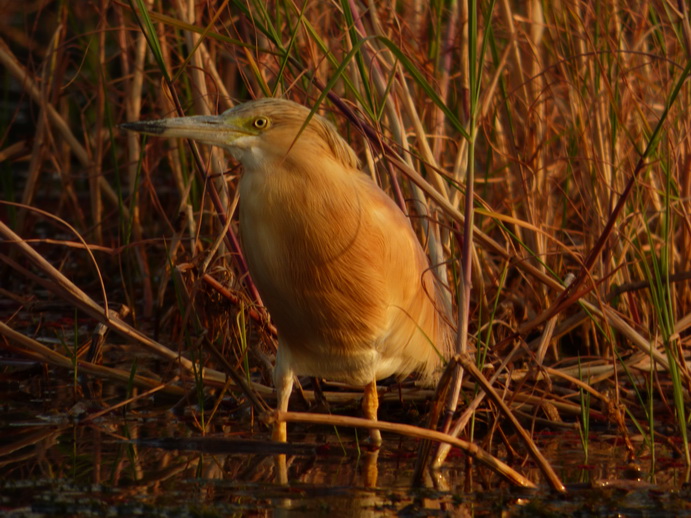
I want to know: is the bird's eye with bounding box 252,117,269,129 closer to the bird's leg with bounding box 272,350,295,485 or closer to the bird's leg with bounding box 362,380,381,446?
the bird's leg with bounding box 272,350,295,485

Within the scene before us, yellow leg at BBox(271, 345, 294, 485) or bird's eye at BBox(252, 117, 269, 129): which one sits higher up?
bird's eye at BBox(252, 117, 269, 129)

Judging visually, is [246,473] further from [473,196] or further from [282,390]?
[473,196]

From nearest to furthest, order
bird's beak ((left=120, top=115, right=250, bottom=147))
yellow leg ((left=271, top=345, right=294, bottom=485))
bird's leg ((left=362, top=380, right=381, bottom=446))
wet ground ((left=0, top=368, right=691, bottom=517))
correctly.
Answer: wet ground ((left=0, top=368, right=691, bottom=517)), bird's beak ((left=120, top=115, right=250, bottom=147)), yellow leg ((left=271, top=345, right=294, bottom=485)), bird's leg ((left=362, top=380, right=381, bottom=446))

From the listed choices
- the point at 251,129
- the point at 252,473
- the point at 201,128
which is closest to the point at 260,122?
the point at 251,129

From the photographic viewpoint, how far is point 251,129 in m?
Result: 2.73

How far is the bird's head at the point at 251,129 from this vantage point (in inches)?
106

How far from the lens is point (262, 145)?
108 inches

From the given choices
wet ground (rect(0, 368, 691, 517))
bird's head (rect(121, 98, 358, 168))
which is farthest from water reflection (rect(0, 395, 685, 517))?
bird's head (rect(121, 98, 358, 168))

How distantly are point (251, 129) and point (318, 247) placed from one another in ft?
1.20

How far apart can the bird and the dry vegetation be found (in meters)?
0.13

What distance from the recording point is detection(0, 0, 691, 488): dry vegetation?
301 cm

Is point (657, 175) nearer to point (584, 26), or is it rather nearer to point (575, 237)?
point (584, 26)

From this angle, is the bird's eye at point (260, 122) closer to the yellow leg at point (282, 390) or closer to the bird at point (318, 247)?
the bird at point (318, 247)

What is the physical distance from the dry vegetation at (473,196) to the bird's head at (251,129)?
0.13m
